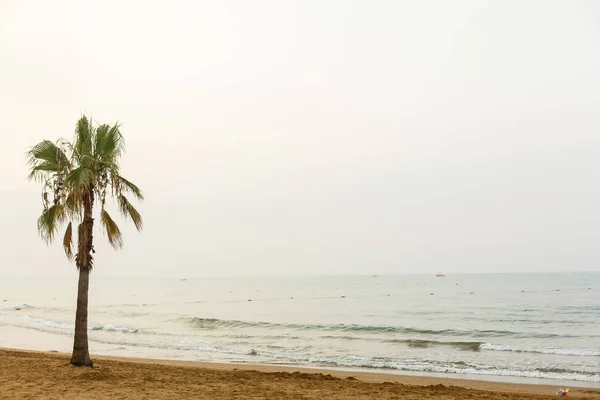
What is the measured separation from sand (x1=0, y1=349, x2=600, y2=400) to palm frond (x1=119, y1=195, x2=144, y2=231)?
3.90 meters

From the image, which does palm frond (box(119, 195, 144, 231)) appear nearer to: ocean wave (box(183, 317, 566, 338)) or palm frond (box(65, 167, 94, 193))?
palm frond (box(65, 167, 94, 193))

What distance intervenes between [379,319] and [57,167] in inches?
1349

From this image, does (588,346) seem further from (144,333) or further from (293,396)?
(144,333)

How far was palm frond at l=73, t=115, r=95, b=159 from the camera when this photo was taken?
12648mm

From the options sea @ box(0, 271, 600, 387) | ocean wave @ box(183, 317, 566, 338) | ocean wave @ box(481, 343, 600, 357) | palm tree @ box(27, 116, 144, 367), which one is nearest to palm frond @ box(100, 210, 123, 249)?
palm tree @ box(27, 116, 144, 367)

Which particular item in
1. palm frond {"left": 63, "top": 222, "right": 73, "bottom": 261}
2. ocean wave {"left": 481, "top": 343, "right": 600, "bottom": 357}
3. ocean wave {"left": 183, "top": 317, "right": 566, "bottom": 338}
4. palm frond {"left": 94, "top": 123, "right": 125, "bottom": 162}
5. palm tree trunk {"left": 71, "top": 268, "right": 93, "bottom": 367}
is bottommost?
ocean wave {"left": 183, "top": 317, "right": 566, "bottom": 338}

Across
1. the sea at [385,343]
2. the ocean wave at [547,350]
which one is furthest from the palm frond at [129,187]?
the ocean wave at [547,350]

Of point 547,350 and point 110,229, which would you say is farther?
point 547,350

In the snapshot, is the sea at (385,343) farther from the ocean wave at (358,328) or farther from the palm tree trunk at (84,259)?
the palm tree trunk at (84,259)

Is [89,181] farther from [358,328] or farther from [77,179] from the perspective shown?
[358,328]

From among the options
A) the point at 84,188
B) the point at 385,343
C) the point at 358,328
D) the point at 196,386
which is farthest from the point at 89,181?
the point at 358,328

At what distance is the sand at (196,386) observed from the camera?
10.4 metres

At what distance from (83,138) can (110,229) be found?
8.13ft

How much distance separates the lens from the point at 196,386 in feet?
38.4
